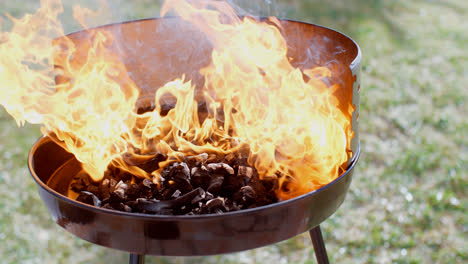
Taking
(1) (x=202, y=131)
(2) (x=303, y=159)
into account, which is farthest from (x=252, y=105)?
(2) (x=303, y=159)

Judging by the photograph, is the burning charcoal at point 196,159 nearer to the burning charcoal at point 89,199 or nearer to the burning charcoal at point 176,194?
the burning charcoal at point 176,194

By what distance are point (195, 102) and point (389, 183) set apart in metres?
1.81

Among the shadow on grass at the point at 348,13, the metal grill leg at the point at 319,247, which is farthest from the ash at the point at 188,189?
the shadow on grass at the point at 348,13

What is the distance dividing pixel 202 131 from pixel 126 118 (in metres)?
0.35

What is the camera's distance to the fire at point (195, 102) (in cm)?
170

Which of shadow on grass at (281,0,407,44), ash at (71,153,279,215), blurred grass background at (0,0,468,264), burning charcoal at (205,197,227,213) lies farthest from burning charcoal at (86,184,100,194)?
shadow on grass at (281,0,407,44)

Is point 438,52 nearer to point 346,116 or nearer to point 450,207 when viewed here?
point 450,207

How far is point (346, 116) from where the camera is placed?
5.23 ft

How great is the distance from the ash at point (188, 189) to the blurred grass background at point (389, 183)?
98cm

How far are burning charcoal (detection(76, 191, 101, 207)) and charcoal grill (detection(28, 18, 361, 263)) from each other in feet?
0.23

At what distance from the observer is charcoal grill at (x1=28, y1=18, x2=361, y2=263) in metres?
1.25

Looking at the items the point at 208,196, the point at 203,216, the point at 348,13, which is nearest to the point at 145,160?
the point at 208,196

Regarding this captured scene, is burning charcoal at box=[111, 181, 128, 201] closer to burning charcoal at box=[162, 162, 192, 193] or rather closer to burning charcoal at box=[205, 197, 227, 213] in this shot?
burning charcoal at box=[162, 162, 192, 193]

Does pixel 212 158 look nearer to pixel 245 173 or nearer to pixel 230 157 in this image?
pixel 230 157
